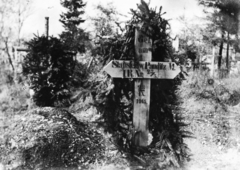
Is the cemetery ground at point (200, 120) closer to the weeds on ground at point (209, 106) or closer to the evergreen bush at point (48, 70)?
the weeds on ground at point (209, 106)

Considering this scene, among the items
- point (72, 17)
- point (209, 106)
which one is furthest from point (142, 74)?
point (72, 17)

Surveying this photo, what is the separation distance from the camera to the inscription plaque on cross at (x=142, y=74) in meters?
3.57

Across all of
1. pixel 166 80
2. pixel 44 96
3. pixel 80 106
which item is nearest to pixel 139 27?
pixel 166 80

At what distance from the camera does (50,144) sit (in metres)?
3.99

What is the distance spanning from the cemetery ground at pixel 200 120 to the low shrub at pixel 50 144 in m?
0.17

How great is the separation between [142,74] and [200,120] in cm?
329

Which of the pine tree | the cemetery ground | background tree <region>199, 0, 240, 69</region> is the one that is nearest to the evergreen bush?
the cemetery ground

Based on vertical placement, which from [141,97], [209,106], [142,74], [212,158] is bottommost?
[212,158]

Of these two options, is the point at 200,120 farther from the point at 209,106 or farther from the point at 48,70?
the point at 48,70

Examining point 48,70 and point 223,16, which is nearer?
point 48,70

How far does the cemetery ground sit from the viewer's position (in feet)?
13.0

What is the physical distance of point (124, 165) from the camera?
3805 mm

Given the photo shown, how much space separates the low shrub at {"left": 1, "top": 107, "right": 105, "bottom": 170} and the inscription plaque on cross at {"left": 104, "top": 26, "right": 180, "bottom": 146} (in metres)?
0.92

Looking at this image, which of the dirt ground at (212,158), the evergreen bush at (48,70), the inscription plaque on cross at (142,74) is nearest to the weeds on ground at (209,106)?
the dirt ground at (212,158)
